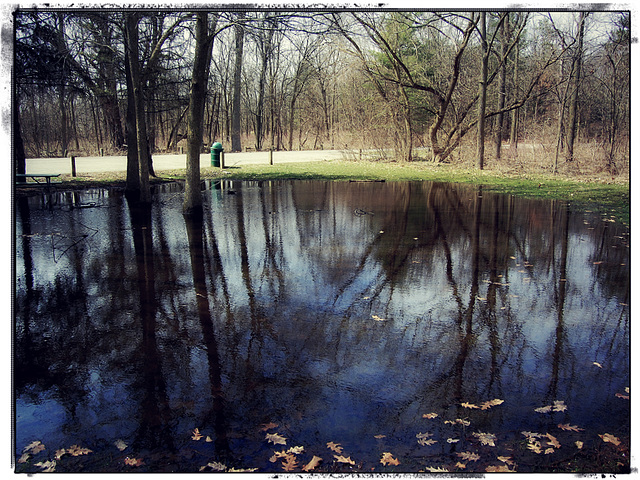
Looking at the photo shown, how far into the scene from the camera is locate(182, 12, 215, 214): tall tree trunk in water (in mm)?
11852

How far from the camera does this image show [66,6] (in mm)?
4418

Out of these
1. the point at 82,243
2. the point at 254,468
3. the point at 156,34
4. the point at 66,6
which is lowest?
the point at 254,468

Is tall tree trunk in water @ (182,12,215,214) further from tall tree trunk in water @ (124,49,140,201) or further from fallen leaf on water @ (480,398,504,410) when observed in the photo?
fallen leaf on water @ (480,398,504,410)

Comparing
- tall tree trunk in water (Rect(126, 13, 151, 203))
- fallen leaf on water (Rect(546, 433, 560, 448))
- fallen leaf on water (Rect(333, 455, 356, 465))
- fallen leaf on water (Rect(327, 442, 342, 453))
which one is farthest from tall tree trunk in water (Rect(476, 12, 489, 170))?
fallen leaf on water (Rect(333, 455, 356, 465))

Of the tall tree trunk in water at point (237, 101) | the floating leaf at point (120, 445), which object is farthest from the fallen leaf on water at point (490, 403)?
the tall tree trunk in water at point (237, 101)

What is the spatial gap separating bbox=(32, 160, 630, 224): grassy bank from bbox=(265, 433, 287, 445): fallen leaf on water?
35.6 ft

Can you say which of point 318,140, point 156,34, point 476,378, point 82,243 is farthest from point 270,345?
point 318,140

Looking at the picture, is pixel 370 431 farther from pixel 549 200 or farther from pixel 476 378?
pixel 549 200

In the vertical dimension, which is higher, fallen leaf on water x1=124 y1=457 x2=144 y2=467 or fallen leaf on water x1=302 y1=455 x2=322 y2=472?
fallen leaf on water x1=302 y1=455 x2=322 y2=472

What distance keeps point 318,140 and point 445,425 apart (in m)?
46.7

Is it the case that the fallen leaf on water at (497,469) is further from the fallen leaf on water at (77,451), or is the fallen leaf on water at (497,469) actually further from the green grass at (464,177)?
the green grass at (464,177)

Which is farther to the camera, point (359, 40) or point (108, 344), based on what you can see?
point (359, 40)

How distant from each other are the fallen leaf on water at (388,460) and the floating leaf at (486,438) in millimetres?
679

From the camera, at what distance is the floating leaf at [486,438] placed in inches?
145
